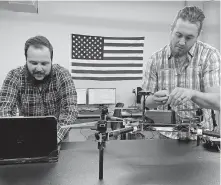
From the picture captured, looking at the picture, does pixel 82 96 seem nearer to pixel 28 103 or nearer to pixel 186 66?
pixel 28 103

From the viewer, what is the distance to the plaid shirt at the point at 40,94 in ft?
5.67

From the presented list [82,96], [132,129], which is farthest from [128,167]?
[82,96]

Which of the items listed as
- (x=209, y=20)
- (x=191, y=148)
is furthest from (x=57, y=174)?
(x=209, y=20)

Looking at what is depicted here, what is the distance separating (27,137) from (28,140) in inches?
0.6

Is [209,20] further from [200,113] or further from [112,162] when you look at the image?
[112,162]

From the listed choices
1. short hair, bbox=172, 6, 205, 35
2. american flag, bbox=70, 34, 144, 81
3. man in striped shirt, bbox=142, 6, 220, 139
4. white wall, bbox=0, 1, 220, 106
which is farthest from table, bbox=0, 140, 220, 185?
white wall, bbox=0, 1, 220, 106

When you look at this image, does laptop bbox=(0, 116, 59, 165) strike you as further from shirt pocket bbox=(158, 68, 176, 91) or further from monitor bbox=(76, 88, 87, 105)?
monitor bbox=(76, 88, 87, 105)

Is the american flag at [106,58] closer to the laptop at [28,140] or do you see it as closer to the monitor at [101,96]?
the monitor at [101,96]

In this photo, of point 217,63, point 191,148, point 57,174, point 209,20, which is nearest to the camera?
point 57,174

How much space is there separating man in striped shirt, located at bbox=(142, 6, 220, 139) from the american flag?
3312mm

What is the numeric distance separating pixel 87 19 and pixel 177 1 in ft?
Answer: 7.35

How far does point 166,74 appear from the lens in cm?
181

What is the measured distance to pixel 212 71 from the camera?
5.49 feet

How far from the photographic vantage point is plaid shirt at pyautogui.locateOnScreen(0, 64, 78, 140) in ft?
5.67
